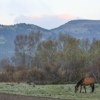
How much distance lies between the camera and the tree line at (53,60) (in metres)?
60.8

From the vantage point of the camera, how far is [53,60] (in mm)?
81438

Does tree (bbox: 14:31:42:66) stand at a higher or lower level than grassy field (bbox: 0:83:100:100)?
higher

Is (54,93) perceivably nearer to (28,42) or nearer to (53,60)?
(53,60)

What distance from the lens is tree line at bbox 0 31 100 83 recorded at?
60.8 m

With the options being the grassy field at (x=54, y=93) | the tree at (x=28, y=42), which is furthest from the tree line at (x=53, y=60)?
the grassy field at (x=54, y=93)

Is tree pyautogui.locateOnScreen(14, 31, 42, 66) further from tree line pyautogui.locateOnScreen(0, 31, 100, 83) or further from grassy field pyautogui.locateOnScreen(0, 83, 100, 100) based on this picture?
grassy field pyautogui.locateOnScreen(0, 83, 100, 100)

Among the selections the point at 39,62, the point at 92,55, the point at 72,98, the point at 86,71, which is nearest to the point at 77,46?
the point at 92,55

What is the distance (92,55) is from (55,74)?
62.9ft

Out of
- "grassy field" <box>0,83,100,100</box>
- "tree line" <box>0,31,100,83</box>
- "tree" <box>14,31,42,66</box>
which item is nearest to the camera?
"grassy field" <box>0,83,100,100</box>

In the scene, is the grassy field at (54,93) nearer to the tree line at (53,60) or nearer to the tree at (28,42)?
the tree line at (53,60)

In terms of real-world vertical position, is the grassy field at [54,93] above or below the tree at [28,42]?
below

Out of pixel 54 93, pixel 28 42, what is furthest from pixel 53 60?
pixel 54 93

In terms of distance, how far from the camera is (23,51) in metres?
103

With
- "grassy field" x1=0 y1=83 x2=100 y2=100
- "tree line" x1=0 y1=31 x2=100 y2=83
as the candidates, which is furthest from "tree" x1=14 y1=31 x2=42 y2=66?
"grassy field" x1=0 y1=83 x2=100 y2=100
